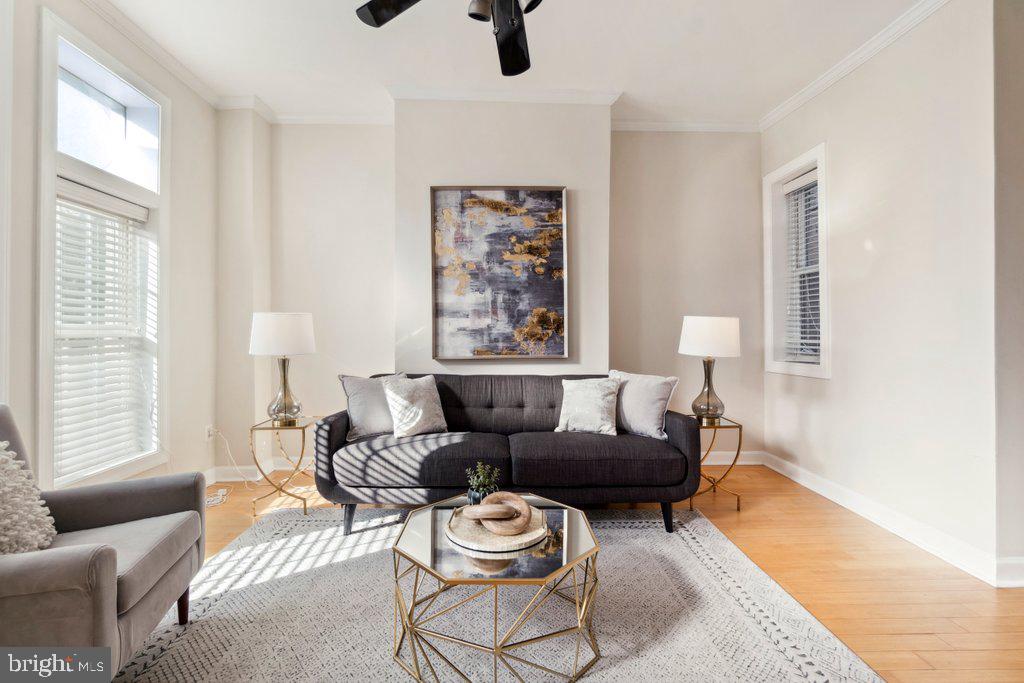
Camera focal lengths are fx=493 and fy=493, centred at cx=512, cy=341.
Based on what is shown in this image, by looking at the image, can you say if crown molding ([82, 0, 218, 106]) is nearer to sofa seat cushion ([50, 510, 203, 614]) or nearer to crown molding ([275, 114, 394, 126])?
crown molding ([275, 114, 394, 126])

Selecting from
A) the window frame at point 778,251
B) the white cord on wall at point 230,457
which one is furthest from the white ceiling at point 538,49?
the white cord on wall at point 230,457

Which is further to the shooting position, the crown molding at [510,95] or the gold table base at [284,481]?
the crown molding at [510,95]

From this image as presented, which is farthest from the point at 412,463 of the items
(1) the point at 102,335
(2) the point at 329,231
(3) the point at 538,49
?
(3) the point at 538,49

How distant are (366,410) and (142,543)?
1.52 meters

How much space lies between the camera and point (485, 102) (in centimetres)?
365

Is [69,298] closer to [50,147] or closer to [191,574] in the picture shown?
[50,147]

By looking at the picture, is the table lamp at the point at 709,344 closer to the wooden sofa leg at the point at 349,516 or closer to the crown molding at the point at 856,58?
the crown molding at the point at 856,58

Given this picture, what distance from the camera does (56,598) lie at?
4.03 ft

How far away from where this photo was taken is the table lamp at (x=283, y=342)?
10.3 ft

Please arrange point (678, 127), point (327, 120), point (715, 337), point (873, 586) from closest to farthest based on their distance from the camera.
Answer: point (873, 586)
point (715, 337)
point (327, 120)
point (678, 127)

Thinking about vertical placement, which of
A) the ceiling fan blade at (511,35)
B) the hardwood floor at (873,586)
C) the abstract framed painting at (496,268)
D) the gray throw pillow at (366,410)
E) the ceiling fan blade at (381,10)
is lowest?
the hardwood floor at (873,586)

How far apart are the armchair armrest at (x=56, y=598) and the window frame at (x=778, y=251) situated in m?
3.91

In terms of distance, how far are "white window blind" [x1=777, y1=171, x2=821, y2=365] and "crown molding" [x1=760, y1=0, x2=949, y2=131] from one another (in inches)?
21.4

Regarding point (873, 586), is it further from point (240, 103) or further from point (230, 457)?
point (240, 103)
